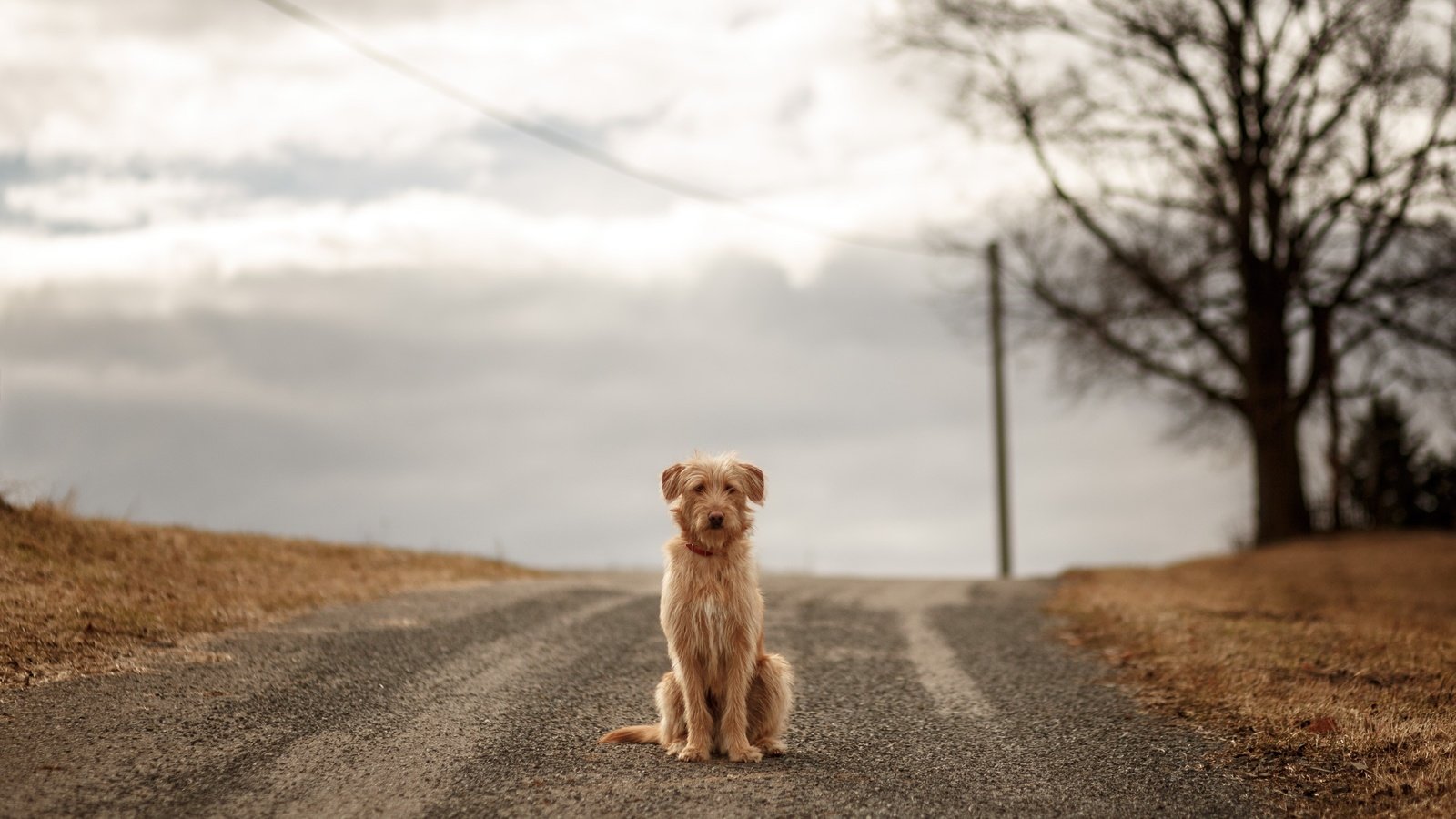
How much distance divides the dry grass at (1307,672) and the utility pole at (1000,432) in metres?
6.53

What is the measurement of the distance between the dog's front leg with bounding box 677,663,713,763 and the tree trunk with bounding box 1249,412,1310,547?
21.1 m

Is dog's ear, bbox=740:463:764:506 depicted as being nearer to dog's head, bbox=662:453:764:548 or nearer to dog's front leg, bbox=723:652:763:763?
dog's head, bbox=662:453:764:548

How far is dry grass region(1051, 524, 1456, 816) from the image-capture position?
676 centimetres

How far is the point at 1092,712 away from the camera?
27.7ft

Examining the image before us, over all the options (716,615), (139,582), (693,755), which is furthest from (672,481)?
(139,582)

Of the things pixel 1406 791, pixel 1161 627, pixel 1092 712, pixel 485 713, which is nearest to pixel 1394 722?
pixel 1406 791

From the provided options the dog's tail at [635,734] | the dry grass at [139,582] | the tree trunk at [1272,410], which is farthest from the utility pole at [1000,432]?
the dog's tail at [635,734]

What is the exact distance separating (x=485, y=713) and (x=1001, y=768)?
11.1ft

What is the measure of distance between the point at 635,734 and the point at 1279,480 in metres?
21.4

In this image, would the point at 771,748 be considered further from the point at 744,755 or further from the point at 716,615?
the point at 716,615

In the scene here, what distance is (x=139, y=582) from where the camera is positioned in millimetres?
11242

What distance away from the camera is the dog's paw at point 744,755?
664 centimetres

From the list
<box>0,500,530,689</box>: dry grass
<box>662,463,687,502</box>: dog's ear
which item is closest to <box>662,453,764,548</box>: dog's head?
<box>662,463,687,502</box>: dog's ear

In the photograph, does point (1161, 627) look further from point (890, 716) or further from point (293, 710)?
A: point (293, 710)
